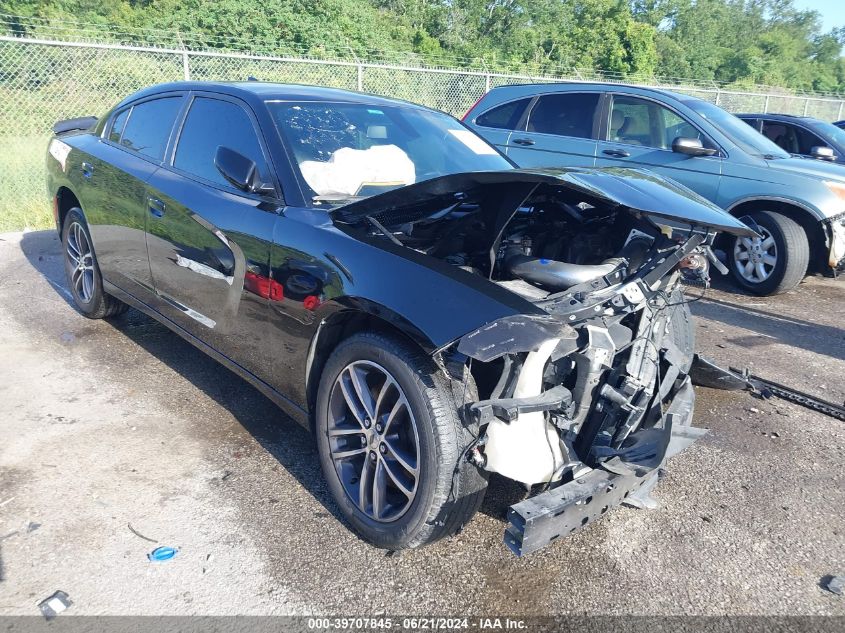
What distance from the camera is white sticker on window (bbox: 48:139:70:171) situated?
4.80m

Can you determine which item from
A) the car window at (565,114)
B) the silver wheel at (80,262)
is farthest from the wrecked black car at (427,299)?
the car window at (565,114)

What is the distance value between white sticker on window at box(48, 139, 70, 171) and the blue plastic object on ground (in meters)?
3.45

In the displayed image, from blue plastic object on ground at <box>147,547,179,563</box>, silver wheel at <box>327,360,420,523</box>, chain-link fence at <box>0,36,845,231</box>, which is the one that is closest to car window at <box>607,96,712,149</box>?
chain-link fence at <box>0,36,845,231</box>

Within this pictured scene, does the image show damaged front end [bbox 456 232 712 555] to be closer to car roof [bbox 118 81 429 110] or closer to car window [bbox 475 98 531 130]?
car roof [bbox 118 81 429 110]

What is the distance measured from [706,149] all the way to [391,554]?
213 inches

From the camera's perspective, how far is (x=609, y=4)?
33688 millimetres

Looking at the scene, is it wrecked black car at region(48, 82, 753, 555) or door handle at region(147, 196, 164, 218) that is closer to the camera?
wrecked black car at region(48, 82, 753, 555)

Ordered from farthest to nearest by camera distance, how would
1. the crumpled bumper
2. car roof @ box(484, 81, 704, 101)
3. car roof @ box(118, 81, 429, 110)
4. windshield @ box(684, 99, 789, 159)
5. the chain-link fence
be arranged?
the chain-link fence, car roof @ box(484, 81, 704, 101), windshield @ box(684, 99, 789, 159), car roof @ box(118, 81, 429, 110), the crumpled bumper

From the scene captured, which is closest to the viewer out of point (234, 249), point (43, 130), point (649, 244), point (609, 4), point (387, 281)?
point (387, 281)

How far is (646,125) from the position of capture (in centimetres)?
683

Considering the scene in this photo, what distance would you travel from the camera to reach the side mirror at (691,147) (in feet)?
20.4

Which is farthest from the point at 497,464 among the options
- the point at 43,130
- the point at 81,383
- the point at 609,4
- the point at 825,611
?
the point at 609,4

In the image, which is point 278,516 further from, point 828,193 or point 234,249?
point 828,193

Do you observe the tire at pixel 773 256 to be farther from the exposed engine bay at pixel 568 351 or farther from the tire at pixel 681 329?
the exposed engine bay at pixel 568 351
